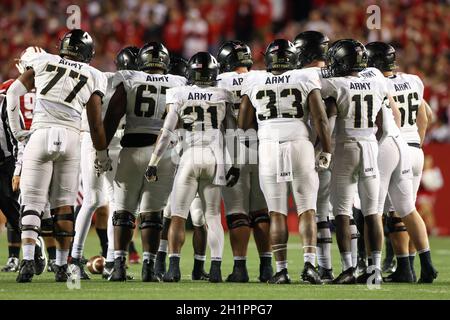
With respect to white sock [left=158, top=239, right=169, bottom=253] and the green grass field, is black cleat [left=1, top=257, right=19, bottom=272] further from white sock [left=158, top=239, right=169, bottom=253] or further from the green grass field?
white sock [left=158, top=239, right=169, bottom=253]

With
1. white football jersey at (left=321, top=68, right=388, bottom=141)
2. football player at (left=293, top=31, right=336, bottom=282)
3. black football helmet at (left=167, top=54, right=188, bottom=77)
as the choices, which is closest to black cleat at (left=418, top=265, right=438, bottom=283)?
football player at (left=293, top=31, right=336, bottom=282)

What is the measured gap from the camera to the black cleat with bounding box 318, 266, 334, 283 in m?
9.25

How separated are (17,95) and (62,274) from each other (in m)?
1.62

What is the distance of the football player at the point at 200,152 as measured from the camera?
30.5ft

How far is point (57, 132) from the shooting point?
8.96 metres

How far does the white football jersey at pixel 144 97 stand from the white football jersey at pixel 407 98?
211 centimetres

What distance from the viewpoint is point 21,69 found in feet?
32.7

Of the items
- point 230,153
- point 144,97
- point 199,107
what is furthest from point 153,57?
point 230,153

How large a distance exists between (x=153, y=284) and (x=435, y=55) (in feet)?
39.8

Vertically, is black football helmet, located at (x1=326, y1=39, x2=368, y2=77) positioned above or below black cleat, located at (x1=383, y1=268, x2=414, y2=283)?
above

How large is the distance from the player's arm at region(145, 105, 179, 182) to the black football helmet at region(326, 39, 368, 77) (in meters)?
1.46

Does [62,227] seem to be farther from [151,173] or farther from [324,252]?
[324,252]

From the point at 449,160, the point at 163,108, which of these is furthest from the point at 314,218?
the point at 449,160
